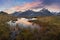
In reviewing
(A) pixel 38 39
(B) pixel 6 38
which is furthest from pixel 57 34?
(B) pixel 6 38

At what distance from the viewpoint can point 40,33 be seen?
83.0 ft

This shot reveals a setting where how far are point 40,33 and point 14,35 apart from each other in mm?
3489

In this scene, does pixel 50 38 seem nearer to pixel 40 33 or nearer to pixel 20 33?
pixel 40 33

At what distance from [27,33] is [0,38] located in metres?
3.61

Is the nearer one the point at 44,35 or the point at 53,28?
the point at 44,35

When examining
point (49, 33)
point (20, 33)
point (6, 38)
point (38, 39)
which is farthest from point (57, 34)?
point (6, 38)

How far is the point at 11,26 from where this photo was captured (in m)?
28.3

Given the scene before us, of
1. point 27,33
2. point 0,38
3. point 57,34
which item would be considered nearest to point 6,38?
point 0,38

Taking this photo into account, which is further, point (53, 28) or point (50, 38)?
point (53, 28)

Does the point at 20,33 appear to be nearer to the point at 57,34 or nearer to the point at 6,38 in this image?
the point at 6,38

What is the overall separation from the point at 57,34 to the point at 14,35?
5.69 metres

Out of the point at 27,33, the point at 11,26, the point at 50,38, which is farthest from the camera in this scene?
the point at 11,26

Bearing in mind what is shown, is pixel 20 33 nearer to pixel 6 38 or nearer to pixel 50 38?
pixel 6 38

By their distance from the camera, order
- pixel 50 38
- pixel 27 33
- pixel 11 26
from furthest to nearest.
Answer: pixel 11 26
pixel 27 33
pixel 50 38
